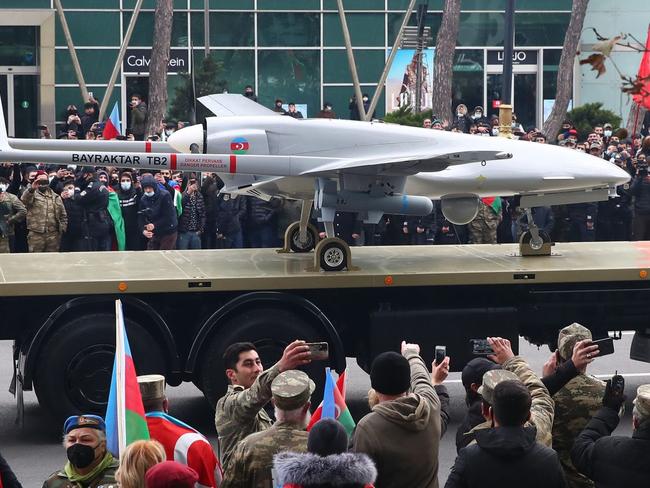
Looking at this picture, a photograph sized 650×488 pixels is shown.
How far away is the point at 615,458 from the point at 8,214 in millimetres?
14455

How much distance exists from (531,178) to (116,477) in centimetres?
807

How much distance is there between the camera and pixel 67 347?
11.0 m

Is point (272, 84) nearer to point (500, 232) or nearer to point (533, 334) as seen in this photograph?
point (500, 232)

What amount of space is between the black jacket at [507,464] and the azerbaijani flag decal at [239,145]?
6.95 metres

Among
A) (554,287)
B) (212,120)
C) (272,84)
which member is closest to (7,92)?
(272,84)

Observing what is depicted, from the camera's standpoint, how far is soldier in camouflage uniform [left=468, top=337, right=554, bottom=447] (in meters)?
6.59

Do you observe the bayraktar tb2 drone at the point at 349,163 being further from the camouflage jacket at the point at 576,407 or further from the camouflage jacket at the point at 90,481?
the camouflage jacket at the point at 90,481

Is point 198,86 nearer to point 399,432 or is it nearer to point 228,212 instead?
point 228,212

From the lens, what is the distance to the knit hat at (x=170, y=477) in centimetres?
507

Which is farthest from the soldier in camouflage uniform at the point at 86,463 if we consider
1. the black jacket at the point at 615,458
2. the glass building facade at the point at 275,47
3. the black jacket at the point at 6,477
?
the glass building facade at the point at 275,47

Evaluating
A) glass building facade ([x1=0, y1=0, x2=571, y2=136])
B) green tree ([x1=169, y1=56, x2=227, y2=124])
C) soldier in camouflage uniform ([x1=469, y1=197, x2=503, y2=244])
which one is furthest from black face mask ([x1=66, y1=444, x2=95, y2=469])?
glass building facade ([x1=0, y1=0, x2=571, y2=136])

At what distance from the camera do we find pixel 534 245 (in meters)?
12.9

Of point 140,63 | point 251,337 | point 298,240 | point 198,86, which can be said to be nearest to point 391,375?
point 251,337

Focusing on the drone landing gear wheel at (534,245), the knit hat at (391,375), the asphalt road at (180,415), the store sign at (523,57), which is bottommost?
the asphalt road at (180,415)
